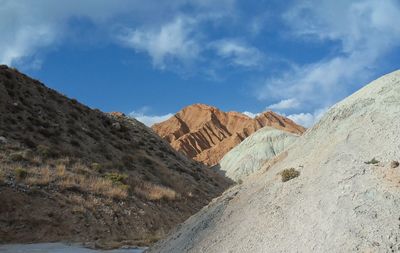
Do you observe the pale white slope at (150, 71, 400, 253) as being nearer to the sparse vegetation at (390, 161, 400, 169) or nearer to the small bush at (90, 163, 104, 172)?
the sparse vegetation at (390, 161, 400, 169)

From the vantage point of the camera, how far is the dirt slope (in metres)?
24.6

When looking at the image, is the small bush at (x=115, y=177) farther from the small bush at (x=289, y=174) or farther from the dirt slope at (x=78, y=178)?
the small bush at (x=289, y=174)

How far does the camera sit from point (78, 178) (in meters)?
30.4

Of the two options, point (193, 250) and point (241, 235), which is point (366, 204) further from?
point (193, 250)

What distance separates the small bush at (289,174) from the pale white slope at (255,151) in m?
82.2

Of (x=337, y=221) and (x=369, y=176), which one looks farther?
(x=369, y=176)

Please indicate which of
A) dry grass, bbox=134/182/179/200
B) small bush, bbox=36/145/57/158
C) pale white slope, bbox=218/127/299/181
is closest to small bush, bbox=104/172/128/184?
dry grass, bbox=134/182/179/200

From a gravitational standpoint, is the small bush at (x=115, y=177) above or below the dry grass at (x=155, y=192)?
above

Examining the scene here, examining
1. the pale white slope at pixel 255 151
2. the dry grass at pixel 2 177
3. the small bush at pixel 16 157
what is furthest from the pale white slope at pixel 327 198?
the pale white slope at pixel 255 151

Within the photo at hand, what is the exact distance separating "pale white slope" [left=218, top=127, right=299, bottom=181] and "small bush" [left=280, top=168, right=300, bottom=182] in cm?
8222

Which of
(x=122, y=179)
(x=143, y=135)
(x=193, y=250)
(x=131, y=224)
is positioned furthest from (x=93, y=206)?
(x=143, y=135)

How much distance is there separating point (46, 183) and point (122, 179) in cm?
607

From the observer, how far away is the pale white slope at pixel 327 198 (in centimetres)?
841

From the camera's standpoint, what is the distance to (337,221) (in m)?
8.67
